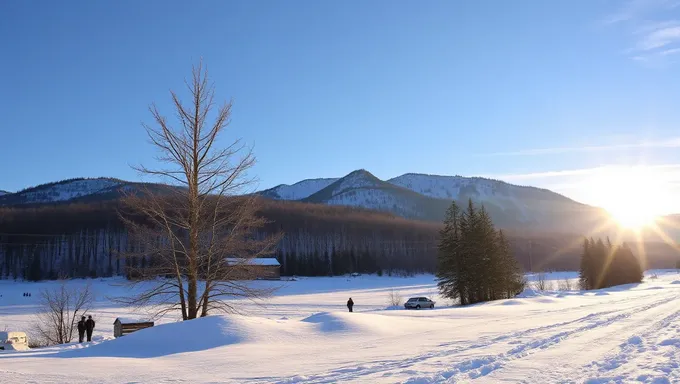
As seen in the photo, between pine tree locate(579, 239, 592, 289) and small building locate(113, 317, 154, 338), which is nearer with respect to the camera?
small building locate(113, 317, 154, 338)

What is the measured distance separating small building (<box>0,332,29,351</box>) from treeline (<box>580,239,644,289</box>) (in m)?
69.0

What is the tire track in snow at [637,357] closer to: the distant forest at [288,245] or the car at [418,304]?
the car at [418,304]

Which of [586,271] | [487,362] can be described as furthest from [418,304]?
[586,271]

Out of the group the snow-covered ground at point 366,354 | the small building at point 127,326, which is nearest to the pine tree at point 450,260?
the snow-covered ground at point 366,354

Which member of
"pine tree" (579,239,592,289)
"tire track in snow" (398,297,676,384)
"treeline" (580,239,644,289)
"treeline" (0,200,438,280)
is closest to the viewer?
"tire track in snow" (398,297,676,384)

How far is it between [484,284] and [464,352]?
3605cm

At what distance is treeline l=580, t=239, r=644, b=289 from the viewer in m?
70.2

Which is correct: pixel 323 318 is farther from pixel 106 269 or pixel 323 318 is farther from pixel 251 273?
pixel 106 269

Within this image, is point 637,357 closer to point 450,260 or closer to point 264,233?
point 450,260

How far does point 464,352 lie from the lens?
10555 millimetres

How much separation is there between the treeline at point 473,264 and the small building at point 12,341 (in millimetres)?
33963

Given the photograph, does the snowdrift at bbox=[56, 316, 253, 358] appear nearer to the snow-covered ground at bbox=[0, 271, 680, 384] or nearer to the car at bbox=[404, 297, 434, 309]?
the snow-covered ground at bbox=[0, 271, 680, 384]

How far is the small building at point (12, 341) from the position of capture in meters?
22.3

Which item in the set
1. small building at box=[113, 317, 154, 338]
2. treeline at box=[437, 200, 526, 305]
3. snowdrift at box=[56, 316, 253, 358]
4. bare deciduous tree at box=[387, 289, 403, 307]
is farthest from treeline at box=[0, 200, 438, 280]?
snowdrift at box=[56, 316, 253, 358]
